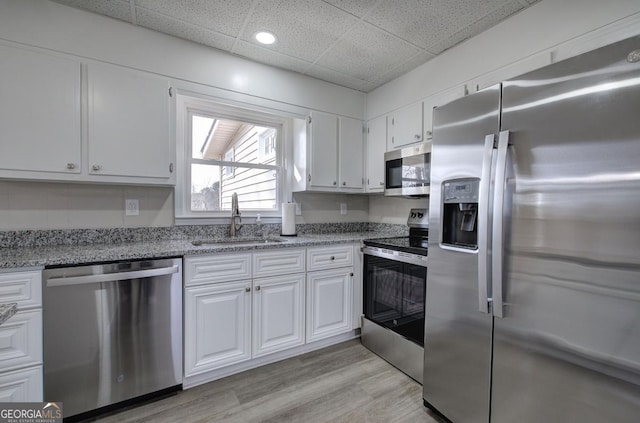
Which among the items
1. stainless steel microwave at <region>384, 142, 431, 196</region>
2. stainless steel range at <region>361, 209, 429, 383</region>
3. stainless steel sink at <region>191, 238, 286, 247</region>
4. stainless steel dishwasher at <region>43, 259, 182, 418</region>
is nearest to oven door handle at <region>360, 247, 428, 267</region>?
stainless steel range at <region>361, 209, 429, 383</region>

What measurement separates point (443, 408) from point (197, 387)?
1.58 metres

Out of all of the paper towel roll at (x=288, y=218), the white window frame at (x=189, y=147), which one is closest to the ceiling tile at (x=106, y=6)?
the white window frame at (x=189, y=147)

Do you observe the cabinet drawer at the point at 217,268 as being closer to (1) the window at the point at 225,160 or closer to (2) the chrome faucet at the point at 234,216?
(2) the chrome faucet at the point at 234,216

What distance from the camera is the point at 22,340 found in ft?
4.66

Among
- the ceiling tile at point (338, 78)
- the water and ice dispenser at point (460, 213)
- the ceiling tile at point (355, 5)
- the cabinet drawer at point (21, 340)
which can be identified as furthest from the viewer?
the ceiling tile at point (338, 78)

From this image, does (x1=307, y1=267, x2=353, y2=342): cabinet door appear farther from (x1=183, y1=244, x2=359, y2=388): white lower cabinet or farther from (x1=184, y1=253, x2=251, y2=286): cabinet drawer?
(x1=184, y1=253, x2=251, y2=286): cabinet drawer

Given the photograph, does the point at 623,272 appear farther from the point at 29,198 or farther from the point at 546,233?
the point at 29,198

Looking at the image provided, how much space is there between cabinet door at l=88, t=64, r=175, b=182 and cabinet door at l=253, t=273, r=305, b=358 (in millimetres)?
1131

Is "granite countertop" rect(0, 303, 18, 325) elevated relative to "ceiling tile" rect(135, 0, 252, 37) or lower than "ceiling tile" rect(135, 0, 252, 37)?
lower

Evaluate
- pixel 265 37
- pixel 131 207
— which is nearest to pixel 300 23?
pixel 265 37

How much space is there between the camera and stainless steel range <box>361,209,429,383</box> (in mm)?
2020

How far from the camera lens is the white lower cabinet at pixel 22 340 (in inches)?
54.4

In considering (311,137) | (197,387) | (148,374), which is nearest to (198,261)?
(148,374)

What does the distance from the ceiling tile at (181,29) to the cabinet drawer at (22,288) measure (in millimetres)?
1768
